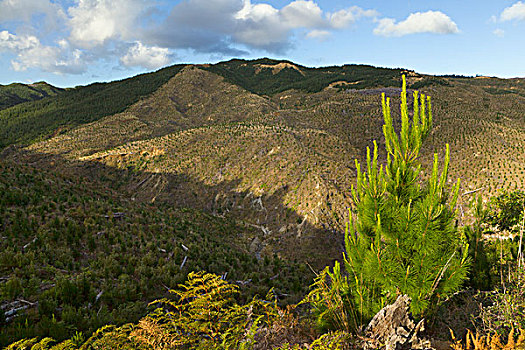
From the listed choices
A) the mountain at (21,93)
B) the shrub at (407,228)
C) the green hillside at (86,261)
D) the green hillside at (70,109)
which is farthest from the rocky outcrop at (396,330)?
the mountain at (21,93)

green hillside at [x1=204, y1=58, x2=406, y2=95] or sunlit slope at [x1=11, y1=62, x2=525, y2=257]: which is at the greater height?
green hillside at [x1=204, y1=58, x2=406, y2=95]

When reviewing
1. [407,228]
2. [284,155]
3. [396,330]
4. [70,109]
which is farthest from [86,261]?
[70,109]

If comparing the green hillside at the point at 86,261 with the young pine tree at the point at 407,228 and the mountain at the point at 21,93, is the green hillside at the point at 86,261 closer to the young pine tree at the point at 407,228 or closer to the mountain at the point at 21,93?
the young pine tree at the point at 407,228

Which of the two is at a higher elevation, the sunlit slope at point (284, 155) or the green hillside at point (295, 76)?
the green hillside at point (295, 76)

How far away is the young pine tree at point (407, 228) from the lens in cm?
432

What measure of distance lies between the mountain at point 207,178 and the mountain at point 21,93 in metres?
70.9

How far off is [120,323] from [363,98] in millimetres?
63416

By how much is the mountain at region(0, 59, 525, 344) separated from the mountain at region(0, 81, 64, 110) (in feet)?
233

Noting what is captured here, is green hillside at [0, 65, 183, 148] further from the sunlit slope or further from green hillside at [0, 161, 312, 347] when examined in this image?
green hillside at [0, 161, 312, 347]

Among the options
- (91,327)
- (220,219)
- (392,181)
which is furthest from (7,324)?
(220,219)

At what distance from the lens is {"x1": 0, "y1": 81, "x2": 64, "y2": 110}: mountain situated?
126250mm

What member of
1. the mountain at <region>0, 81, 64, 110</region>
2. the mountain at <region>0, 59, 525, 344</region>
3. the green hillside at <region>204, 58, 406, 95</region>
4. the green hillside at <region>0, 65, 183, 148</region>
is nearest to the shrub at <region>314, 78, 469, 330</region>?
the mountain at <region>0, 59, 525, 344</region>

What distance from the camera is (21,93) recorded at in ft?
470

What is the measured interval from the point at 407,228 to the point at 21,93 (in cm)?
20110
